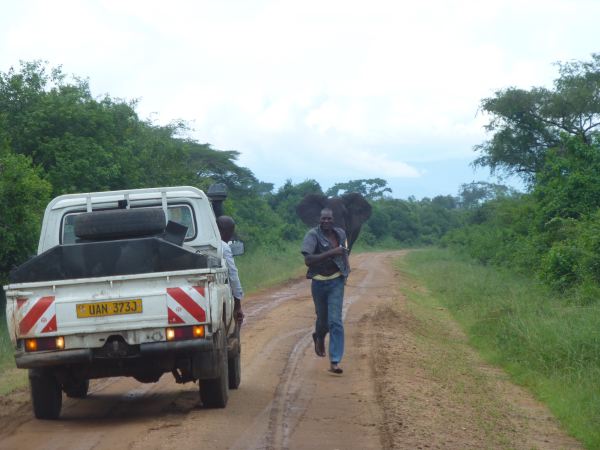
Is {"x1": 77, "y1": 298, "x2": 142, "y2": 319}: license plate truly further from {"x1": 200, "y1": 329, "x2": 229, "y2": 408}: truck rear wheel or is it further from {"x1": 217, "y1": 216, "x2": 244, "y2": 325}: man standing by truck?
{"x1": 217, "y1": 216, "x2": 244, "y2": 325}: man standing by truck

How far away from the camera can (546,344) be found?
10.7 meters

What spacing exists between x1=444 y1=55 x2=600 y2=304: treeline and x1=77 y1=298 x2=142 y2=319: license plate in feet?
29.1

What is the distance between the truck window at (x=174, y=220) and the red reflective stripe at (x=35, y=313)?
178cm

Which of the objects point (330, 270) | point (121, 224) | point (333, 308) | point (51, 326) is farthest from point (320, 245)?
point (51, 326)

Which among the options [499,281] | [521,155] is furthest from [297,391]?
[521,155]

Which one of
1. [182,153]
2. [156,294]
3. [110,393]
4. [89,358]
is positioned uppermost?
[182,153]

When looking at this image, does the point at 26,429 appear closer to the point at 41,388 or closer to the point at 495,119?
the point at 41,388

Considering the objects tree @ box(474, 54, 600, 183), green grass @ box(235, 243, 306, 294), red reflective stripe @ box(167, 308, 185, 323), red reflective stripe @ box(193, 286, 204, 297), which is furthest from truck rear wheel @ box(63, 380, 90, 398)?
tree @ box(474, 54, 600, 183)

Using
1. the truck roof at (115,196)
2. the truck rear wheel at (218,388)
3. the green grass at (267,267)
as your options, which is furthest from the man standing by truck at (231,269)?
the green grass at (267,267)

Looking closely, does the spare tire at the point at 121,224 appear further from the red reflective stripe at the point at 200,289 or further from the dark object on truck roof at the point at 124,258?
the red reflective stripe at the point at 200,289

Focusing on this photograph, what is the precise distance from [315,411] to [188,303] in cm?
159

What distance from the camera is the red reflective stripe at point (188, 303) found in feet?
23.3

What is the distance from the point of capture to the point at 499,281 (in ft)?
69.1

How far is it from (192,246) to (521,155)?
28.3m
